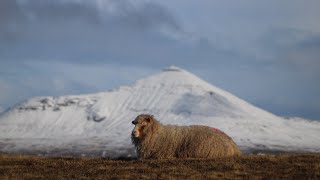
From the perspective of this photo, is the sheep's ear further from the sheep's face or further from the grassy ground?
the grassy ground

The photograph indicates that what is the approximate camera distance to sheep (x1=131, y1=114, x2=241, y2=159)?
100ft

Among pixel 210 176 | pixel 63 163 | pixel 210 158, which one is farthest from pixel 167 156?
pixel 210 176

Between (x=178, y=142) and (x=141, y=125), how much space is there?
87.8 inches

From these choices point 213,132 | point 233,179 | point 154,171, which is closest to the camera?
point 233,179

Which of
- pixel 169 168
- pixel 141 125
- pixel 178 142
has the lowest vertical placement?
pixel 169 168

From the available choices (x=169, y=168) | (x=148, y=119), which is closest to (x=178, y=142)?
(x=148, y=119)

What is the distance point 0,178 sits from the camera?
24.7 metres

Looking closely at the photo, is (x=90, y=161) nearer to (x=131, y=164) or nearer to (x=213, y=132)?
(x=131, y=164)

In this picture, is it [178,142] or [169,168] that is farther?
[178,142]

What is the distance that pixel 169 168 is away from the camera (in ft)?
85.2

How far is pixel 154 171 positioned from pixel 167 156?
513cm

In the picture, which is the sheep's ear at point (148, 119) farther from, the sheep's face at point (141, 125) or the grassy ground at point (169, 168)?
the grassy ground at point (169, 168)

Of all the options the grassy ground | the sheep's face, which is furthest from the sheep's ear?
the grassy ground

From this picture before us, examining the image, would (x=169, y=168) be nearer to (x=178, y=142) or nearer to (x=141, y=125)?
Answer: (x=178, y=142)
